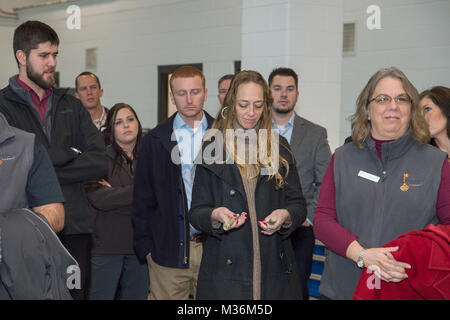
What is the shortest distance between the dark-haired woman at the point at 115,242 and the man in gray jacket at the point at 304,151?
3.52 feet

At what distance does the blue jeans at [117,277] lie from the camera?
3.57 meters

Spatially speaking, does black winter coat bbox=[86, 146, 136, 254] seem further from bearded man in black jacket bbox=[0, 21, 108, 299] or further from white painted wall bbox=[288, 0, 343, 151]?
white painted wall bbox=[288, 0, 343, 151]

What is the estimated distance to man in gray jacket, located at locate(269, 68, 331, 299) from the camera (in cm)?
368

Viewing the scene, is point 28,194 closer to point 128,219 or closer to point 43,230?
point 43,230

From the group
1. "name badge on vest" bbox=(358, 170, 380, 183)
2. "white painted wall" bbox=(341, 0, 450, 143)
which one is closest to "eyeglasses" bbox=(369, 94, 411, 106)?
"name badge on vest" bbox=(358, 170, 380, 183)

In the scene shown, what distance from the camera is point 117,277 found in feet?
11.9

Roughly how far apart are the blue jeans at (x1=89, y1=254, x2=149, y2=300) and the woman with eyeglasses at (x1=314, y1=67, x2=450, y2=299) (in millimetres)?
1792

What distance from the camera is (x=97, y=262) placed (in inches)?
141

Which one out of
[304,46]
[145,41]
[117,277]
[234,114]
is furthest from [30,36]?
[145,41]

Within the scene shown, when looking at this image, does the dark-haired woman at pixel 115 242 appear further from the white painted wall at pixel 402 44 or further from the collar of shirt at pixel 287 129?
the white painted wall at pixel 402 44

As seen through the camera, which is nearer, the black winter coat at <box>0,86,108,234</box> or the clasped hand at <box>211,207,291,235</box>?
the clasped hand at <box>211,207,291,235</box>

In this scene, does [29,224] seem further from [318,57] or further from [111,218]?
[318,57]
